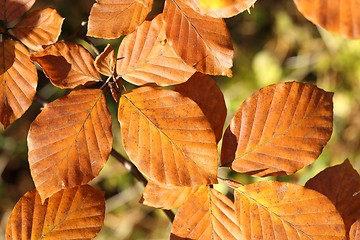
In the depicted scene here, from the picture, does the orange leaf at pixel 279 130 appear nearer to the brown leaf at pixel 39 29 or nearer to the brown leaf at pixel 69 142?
the brown leaf at pixel 69 142

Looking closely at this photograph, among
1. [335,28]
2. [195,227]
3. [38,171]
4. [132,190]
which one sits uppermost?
[335,28]

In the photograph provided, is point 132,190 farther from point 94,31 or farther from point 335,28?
point 335,28

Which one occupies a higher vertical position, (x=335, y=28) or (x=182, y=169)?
(x=335, y=28)

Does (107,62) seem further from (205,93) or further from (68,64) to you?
(205,93)

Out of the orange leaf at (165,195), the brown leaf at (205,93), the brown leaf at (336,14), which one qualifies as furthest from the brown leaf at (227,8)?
the orange leaf at (165,195)

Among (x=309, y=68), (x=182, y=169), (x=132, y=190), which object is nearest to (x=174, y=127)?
(x=182, y=169)
